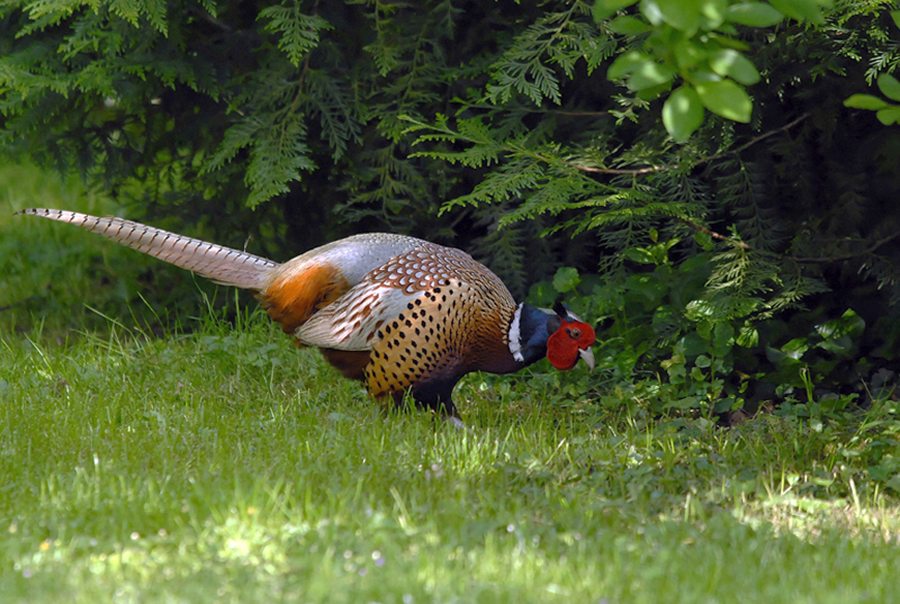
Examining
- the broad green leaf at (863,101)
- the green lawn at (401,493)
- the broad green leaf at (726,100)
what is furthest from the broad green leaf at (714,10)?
the green lawn at (401,493)

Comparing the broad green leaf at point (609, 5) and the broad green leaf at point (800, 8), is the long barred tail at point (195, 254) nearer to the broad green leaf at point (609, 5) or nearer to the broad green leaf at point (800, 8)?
the broad green leaf at point (609, 5)

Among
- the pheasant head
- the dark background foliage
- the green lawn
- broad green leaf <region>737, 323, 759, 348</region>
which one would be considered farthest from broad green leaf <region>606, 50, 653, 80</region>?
broad green leaf <region>737, 323, 759, 348</region>

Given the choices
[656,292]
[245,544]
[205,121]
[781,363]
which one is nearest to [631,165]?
[656,292]

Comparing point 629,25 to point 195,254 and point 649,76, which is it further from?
point 195,254

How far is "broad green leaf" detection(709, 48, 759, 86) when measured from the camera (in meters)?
2.28

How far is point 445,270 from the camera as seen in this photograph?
424 cm

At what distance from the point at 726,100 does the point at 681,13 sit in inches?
9.4

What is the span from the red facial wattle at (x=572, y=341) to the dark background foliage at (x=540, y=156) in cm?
48

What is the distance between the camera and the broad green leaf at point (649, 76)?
A: 2.34m

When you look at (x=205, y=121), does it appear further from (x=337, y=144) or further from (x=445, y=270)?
(x=445, y=270)

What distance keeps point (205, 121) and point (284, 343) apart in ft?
4.70

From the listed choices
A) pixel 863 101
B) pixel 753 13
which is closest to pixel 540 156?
pixel 863 101

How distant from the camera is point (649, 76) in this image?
234cm

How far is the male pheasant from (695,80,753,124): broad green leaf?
1980mm
